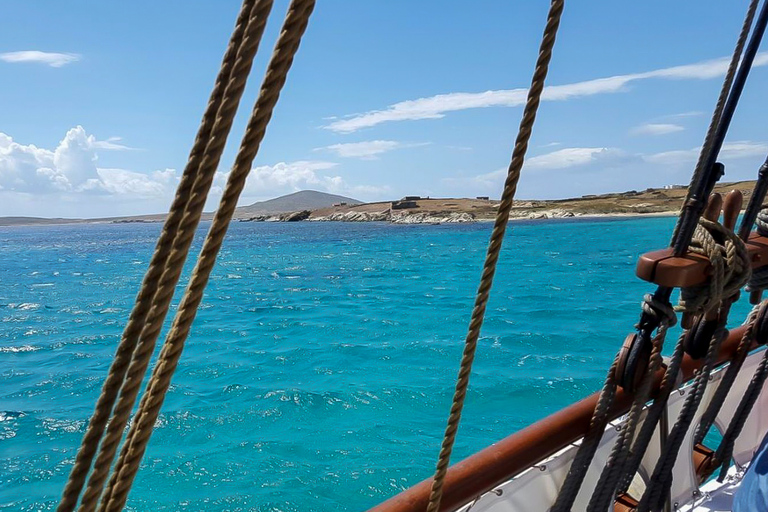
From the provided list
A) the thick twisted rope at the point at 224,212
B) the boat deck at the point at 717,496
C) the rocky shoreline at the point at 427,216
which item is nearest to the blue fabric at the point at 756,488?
the boat deck at the point at 717,496

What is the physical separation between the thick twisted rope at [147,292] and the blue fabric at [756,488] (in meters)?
1.42

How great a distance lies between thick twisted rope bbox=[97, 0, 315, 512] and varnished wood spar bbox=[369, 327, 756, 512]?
Answer: 564mm

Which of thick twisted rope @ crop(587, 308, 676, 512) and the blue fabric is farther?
thick twisted rope @ crop(587, 308, 676, 512)

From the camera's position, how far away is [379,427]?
25.1 feet

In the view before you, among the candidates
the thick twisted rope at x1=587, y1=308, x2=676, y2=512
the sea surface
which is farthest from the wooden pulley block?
the sea surface

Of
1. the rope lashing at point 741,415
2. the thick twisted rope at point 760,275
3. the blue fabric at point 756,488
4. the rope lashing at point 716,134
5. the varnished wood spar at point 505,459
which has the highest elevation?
the rope lashing at point 716,134

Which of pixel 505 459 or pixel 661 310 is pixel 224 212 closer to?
pixel 505 459

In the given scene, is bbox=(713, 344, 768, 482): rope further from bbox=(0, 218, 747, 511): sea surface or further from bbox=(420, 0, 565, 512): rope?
bbox=(0, 218, 747, 511): sea surface

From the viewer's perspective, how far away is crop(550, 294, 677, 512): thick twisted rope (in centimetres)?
156

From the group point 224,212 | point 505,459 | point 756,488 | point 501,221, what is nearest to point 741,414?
point 756,488

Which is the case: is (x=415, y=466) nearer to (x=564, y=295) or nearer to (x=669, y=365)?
(x=669, y=365)

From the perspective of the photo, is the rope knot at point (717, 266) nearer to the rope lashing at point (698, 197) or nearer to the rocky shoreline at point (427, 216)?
the rope lashing at point (698, 197)

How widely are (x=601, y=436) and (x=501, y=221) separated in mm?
880

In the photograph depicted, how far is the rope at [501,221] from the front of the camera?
108 centimetres
